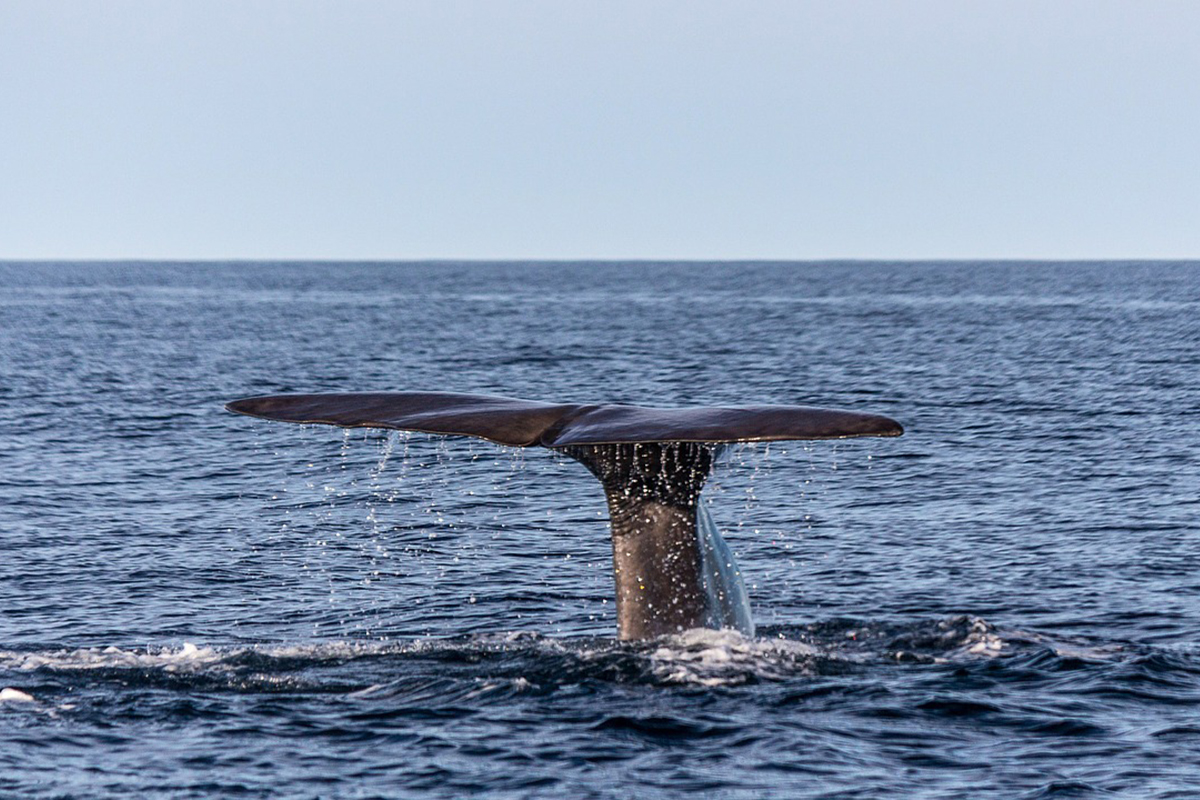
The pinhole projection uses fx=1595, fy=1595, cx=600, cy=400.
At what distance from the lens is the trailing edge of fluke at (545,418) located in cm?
1016

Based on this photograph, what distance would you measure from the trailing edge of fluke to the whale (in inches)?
0.4

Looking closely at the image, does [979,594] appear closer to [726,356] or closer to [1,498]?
[1,498]

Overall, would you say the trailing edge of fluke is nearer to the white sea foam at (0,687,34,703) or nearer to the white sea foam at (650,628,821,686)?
the white sea foam at (650,628,821,686)

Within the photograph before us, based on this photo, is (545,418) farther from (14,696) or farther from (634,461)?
(14,696)

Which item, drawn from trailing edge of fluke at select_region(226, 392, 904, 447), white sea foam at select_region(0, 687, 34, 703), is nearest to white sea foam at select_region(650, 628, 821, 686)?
trailing edge of fluke at select_region(226, 392, 904, 447)

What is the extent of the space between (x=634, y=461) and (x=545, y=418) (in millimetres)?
1005

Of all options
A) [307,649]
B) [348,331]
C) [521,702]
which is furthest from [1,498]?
[348,331]

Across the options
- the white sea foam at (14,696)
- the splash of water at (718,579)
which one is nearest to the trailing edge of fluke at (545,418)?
the splash of water at (718,579)

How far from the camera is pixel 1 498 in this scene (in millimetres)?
24625

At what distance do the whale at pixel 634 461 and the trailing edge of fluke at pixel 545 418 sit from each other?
10 millimetres

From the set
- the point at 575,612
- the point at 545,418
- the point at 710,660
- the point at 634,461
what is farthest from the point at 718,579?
the point at 575,612

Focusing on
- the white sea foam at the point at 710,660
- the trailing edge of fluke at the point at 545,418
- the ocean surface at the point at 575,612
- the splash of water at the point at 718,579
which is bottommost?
the ocean surface at the point at 575,612

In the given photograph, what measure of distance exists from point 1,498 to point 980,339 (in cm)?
4814

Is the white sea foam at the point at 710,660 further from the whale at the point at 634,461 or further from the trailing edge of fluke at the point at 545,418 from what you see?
the trailing edge of fluke at the point at 545,418
